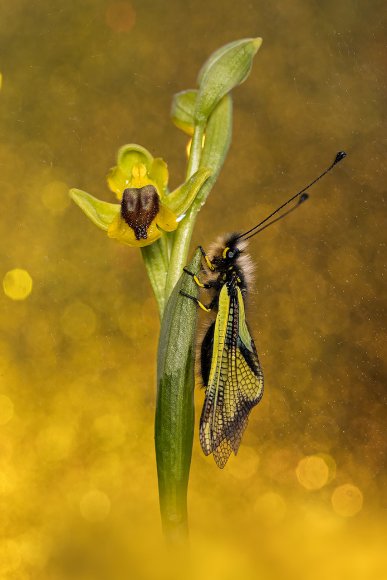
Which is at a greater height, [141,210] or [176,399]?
[141,210]

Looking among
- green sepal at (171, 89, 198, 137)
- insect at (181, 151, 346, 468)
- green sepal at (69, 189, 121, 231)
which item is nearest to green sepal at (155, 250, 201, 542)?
insect at (181, 151, 346, 468)

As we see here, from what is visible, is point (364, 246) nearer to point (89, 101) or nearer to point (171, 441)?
point (89, 101)

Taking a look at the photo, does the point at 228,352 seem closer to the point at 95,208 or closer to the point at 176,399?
the point at 176,399

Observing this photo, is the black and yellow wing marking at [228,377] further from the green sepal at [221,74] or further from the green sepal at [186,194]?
the green sepal at [221,74]

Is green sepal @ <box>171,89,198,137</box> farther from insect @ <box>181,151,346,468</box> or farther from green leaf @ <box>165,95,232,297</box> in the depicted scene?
insect @ <box>181,151,346,468</box>

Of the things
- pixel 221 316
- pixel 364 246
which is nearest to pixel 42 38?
pixel 364 246

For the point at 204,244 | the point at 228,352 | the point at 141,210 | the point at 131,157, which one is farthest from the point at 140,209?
the point at 204,244

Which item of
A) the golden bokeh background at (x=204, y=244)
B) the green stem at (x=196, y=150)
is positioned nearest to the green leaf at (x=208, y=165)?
the green stem at (x=196, y=150)
